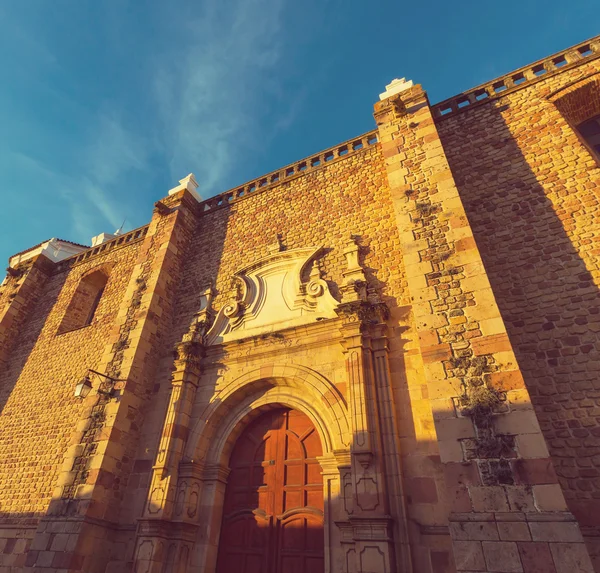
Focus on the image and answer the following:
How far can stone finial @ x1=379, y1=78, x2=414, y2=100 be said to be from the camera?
358 inches

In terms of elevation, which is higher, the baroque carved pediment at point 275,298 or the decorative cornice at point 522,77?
the decorative cornice at point 522,77

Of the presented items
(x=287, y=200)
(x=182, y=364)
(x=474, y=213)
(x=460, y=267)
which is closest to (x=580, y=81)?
(x=474, y=213)

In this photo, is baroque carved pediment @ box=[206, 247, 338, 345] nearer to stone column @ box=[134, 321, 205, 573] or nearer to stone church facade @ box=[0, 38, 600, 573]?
stone church facade @ box=[0, 38, 600, 573]

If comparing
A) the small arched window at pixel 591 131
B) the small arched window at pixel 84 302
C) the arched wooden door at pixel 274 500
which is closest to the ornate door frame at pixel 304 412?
the arched wooden door at pixel 274 500

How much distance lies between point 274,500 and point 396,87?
9487 mm

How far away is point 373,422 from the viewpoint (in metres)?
5.53

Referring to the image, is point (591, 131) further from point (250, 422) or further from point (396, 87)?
point (250, 422)

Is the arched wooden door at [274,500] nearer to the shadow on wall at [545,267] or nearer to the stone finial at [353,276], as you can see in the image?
the stone finial at [353,276]

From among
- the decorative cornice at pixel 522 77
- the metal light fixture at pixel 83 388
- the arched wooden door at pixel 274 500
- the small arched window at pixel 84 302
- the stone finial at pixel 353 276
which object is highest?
the decorative cornice at pixel 522 77

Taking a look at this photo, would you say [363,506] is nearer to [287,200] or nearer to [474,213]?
[474,213]

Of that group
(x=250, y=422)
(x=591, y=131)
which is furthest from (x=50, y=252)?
(x=591, y=131)

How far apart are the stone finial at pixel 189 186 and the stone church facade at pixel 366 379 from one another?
170 centimetres

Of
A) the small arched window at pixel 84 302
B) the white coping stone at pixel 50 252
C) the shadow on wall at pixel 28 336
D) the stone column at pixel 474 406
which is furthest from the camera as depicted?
the white coping stone at pixel 50 252

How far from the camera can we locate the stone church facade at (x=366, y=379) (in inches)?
179
